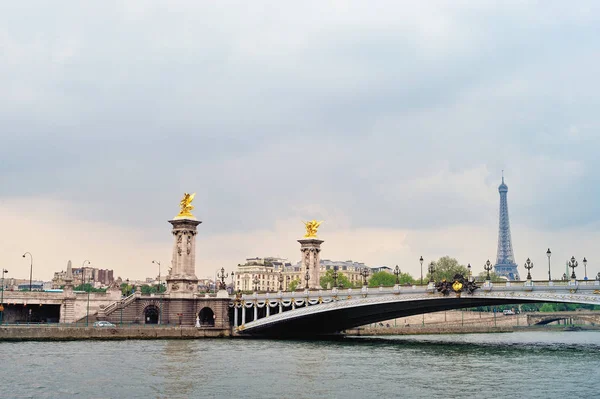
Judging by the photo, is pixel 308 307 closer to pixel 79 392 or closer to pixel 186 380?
pixel 186 380

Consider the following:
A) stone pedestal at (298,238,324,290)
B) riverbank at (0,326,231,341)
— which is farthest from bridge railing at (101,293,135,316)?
stone pedestal at (298,238,324,290)

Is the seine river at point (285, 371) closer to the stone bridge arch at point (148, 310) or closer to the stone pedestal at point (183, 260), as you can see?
the stone bridge arch at point (148, 310)

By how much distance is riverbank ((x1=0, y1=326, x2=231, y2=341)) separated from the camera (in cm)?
6425

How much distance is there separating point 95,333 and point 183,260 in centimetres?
1740

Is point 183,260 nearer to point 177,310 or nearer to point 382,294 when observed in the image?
point 177,310

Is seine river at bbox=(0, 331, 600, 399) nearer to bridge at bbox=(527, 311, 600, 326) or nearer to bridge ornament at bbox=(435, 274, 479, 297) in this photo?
bridge ornament at bbox=(435, 274, 479, 297)

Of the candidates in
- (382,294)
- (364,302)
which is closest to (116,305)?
(364,302)

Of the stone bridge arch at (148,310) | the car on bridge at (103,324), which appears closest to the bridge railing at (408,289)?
the stone bridge arch at (148,310)

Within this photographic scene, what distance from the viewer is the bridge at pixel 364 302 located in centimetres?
5741

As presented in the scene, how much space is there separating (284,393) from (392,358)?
757 inches

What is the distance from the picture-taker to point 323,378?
1727 inches

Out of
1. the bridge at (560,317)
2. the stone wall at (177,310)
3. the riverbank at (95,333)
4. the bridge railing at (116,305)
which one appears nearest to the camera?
the riverbank at (95,333)

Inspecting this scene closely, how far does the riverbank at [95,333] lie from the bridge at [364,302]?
259 inches

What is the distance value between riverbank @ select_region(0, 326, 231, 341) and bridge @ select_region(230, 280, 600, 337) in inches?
259
